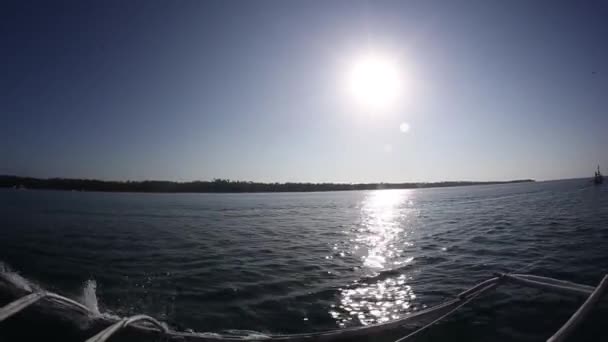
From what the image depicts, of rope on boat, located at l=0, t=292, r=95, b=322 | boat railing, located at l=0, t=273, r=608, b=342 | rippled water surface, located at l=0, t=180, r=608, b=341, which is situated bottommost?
rippled water surface, located at l=0, t=180, r=608, b=341

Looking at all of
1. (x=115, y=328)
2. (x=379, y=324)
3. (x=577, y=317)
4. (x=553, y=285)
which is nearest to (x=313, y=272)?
(x=379, y=324)

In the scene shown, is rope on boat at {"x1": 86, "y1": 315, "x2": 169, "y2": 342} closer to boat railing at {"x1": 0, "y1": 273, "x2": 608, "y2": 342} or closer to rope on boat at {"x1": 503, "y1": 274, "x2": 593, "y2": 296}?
boat railing at {"x1": 0, "y1": 273, "x2": 608, "y2": 342}

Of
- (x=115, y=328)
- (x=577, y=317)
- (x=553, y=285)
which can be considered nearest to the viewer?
(x=115, y=328)

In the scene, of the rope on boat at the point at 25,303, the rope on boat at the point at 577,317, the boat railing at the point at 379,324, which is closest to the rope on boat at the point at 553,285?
the boat railing at the point at 379,324

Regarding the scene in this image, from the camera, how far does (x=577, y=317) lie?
3.79 m

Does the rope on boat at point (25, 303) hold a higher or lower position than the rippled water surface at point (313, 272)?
higher

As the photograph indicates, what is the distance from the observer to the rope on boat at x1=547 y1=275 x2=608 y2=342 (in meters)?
3.29

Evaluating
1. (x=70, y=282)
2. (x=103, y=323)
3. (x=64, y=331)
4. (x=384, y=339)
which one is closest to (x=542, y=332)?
(x=384, y=339)

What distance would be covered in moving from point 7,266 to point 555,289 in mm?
16936

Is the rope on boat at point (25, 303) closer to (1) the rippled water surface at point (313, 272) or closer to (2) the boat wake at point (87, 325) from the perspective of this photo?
(2) the boat wake at point (87, 325)

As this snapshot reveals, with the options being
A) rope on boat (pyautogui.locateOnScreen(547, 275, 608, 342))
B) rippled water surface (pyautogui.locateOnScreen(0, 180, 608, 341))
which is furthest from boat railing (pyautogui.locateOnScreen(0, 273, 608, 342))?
rippled water surface (pyautogui.locateOnScreen(0, 180, 608, 341))

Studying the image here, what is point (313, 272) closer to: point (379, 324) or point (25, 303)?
point (379, 324)

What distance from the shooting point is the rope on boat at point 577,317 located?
329cm

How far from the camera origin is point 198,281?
8.88 meters
